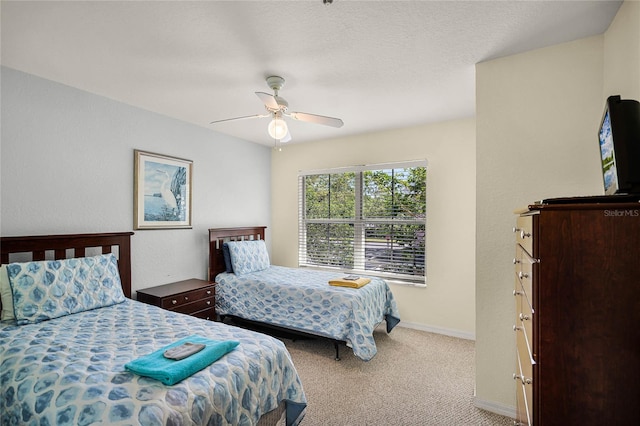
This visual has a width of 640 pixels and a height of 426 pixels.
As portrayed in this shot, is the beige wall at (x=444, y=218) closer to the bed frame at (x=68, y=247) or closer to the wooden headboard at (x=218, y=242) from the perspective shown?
the wooden headboard at (x=218, y=242)

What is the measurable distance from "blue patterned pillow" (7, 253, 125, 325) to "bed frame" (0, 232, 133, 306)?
0.23m

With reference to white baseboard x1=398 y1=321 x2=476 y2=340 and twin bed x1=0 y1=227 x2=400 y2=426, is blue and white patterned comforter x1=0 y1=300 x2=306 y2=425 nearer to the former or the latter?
twin bed x1=0 y1=227 x2=400 y2=426

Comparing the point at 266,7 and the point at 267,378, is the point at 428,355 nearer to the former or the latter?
the point at 267,378

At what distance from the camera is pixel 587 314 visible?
41.2 inches

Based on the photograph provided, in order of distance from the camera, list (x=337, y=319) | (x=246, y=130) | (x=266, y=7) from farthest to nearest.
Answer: (x=246, y=130) < (x=337, y=319) < (x=266, y=7)

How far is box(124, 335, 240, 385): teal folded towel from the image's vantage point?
1.42m

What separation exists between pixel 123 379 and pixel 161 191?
2454mm

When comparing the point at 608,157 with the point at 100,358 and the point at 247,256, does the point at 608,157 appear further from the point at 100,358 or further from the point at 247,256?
the point at 247,256

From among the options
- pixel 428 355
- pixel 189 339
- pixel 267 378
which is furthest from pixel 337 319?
pixel 189 339

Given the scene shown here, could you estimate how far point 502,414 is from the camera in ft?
7.22

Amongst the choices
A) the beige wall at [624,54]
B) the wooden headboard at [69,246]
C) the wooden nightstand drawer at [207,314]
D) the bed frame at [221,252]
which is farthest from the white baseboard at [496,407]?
the wooden headboard at [69,246]

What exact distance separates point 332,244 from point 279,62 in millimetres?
2928

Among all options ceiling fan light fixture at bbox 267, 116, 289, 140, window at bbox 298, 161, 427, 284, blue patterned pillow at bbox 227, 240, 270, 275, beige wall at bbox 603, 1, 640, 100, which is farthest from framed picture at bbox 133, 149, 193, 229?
beige wall at bbox 603, 1, 640, 100

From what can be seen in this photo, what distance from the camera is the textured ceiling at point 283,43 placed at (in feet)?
5.65
